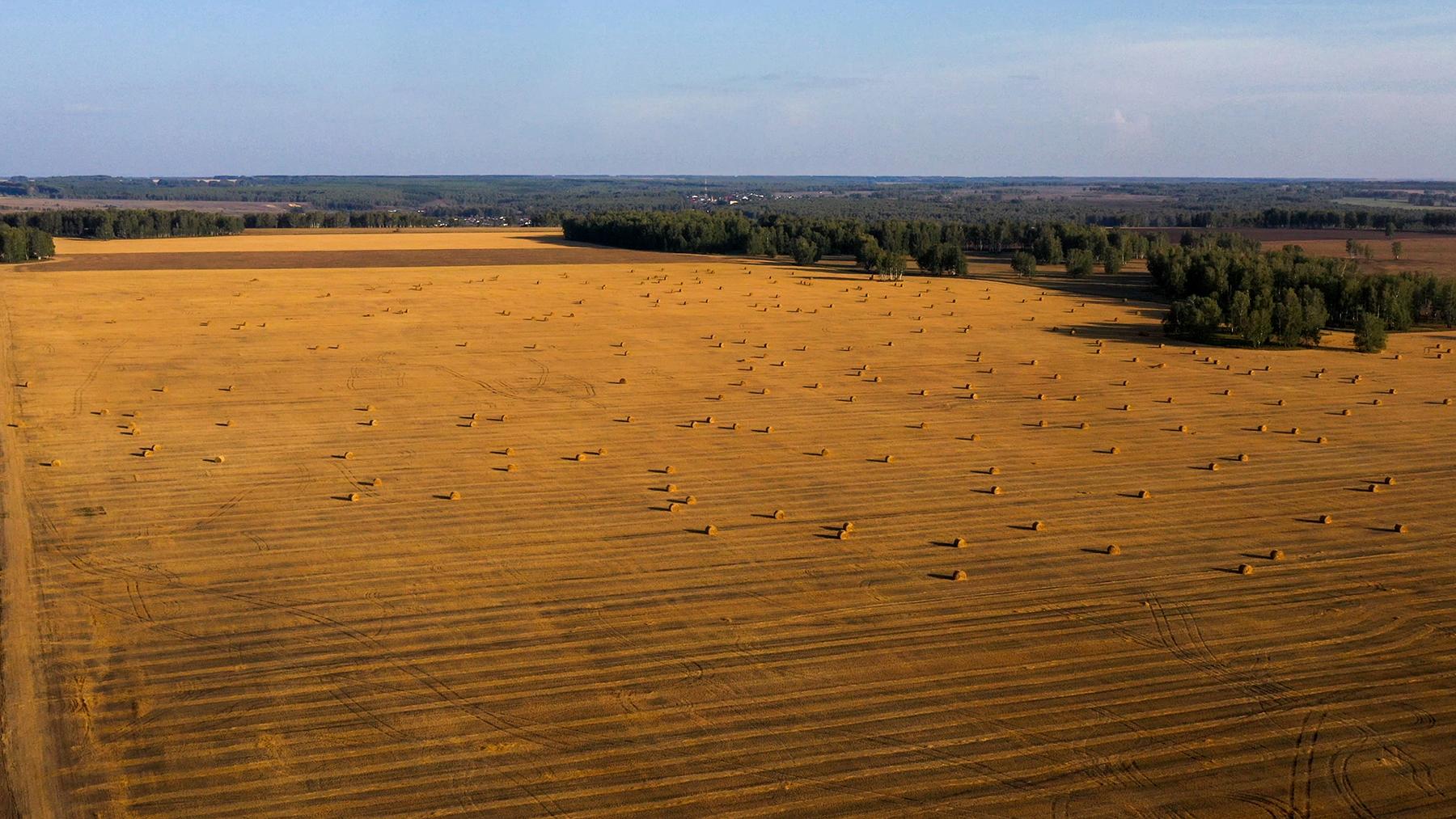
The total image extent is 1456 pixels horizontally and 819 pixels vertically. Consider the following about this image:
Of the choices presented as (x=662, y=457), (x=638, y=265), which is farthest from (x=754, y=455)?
(x=638, y=265)

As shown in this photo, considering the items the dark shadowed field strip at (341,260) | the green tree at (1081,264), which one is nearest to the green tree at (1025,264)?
the green tree at (1081,264)

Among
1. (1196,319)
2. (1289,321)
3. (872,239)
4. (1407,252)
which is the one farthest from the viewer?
(1407,252)

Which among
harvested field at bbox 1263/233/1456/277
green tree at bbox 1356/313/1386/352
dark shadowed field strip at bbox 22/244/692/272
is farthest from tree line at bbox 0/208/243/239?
green tree at bbox 1356/313/1386/352

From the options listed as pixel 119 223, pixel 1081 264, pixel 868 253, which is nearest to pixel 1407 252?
pixel 1081 264

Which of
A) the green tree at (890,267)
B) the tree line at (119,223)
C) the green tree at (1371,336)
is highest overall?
the tree line at (119,223)

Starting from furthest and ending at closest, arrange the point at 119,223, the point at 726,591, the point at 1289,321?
1. the point at 119,223
2. the point at 1289,321
3. the point at 726,591

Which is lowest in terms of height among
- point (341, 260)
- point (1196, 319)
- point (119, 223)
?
point (1196, 319)

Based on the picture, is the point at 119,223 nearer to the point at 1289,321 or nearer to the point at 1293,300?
the point at 1293,300

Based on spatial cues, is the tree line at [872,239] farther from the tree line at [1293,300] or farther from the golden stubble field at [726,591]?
the golden stubble field at [726,591]
